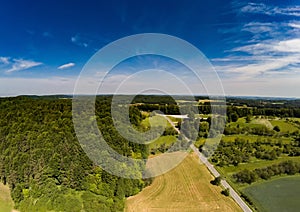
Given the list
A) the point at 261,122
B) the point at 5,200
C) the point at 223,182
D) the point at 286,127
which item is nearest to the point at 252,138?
the point at 261,122

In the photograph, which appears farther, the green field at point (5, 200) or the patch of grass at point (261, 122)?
the patch of grass at point (261, 122)

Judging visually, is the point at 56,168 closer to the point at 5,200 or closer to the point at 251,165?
the point at 5,200

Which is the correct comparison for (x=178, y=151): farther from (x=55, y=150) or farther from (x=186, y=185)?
(x=55, y=150)

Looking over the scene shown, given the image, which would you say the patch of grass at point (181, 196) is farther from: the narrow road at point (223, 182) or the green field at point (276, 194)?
the green field at point (276, 194)

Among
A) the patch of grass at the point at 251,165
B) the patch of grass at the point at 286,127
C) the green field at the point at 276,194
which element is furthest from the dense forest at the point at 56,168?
the patch of grass at the point at 286,127

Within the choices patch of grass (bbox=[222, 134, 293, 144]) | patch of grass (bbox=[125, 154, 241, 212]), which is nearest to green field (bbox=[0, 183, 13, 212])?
patch of grass (bbox=[125, 154, 241, 212])

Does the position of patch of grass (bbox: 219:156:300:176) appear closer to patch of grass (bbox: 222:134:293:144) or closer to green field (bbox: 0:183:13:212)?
patch of grass (bbox: 222:134:293:144)
